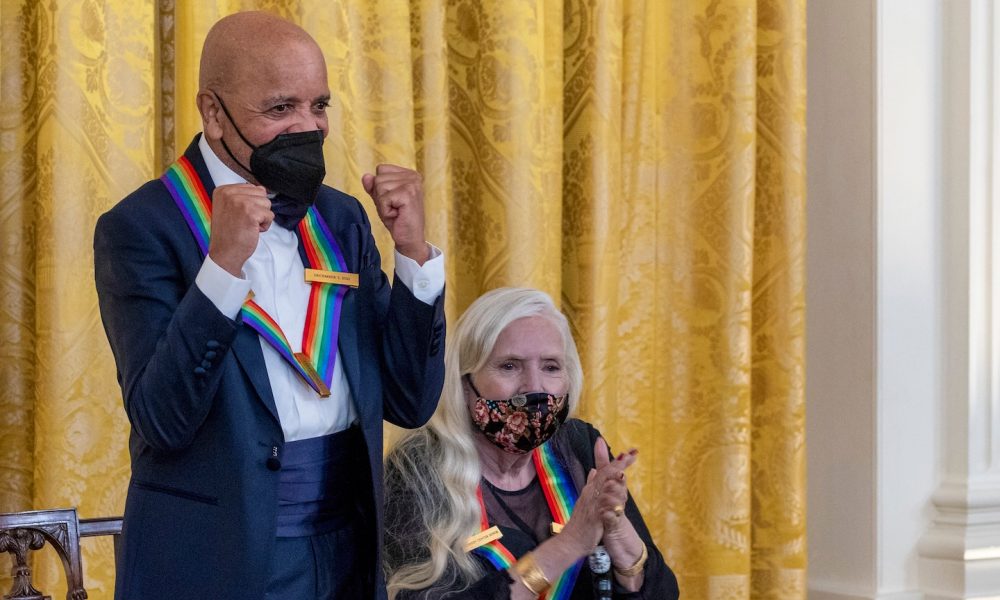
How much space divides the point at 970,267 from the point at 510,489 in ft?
5.98

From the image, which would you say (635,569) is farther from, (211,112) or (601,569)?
(211,112)

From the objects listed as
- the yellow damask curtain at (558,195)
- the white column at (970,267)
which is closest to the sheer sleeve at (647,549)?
the yellow damask curtain at (558,195)

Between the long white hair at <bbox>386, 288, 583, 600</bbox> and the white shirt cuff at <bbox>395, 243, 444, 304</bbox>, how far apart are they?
746 mm

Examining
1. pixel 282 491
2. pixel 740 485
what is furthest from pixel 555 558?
pixel 740 485

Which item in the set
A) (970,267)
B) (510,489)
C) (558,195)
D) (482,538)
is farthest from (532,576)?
(970,267)

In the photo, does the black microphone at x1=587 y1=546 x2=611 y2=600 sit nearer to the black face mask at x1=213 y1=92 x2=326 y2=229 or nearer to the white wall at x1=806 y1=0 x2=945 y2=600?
the black face mask at x1=213 y1=92 x2=326 y2=229

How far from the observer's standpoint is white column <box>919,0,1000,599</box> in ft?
12.4

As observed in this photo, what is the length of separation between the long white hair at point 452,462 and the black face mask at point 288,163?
35.0 inches

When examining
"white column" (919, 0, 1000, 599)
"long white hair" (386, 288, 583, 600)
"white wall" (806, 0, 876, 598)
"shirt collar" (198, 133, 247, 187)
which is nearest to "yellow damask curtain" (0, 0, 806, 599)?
"white wall" (806, 0, 876, 598)

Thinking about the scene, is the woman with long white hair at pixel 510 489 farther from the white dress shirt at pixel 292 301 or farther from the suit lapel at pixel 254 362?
the suit lapel at pixel 254 362

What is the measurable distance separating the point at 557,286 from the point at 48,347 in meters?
1.33

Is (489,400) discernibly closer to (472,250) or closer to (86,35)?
(472,250)

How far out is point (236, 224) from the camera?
1572 millimetres

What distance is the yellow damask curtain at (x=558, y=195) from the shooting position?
2723mm
